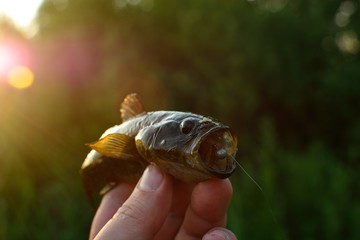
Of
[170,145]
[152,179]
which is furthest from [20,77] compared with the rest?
[170,145]

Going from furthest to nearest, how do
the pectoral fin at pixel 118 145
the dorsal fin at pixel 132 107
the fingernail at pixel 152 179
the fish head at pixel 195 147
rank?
the dorsal fin at pixel 132 107, the pectoral fin at pixel 118 145, the fingernail at pixel 152 179, the fish head at pixel 195 147

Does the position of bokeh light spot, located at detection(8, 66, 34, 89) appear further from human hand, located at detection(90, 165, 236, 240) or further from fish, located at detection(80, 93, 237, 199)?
human hand, located at detection(90, 165, 236, 240)

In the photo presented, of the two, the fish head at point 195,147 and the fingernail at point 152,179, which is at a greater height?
the fish head at point 195,147

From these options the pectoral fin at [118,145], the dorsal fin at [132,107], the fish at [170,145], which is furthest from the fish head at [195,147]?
the dorsal fin at [132,107]

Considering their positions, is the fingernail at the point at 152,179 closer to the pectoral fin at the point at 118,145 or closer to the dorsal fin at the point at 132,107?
the pectoral fin at the point at 118,145

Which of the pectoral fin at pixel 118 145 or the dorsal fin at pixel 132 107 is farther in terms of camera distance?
the dorsal fin at pixel 132 107

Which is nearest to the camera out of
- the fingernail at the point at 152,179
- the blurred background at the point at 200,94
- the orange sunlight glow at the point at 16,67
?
the fingernail at the point at 152,179

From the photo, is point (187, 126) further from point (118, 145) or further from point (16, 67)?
point (16, 67)
